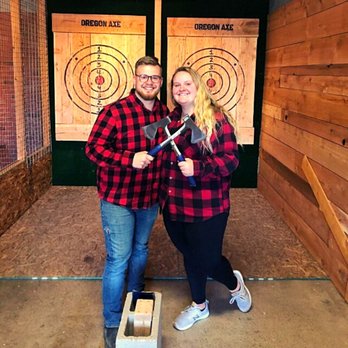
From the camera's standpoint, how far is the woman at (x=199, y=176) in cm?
182

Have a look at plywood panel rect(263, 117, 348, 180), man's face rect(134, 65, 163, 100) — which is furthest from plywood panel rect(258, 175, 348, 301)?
man's face rect(134, 65, 163, 100)

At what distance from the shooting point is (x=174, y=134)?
5.90 ft

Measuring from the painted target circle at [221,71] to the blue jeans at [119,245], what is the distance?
8.55 feet

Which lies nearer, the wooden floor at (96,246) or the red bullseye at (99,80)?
the wooden floor at (96,246)

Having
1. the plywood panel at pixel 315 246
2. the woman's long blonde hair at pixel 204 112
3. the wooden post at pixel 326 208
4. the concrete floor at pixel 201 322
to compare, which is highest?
the woman's long blonde hair at pixel 204 112

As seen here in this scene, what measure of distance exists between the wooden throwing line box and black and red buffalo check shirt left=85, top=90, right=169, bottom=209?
0.41 m

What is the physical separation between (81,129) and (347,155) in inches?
111

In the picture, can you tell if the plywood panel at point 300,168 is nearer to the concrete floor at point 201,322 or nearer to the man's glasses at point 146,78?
the concrete floor at point 201,322

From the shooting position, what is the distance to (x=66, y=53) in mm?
4371

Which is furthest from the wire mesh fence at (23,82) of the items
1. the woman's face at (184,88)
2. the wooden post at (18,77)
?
the woman's face at (184,88)

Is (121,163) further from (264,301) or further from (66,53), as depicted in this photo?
(66,53)

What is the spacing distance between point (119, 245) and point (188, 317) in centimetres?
51

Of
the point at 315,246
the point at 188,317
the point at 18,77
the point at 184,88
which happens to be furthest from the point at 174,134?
the point at 18,77

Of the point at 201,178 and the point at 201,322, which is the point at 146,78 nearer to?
the point at 201,178
